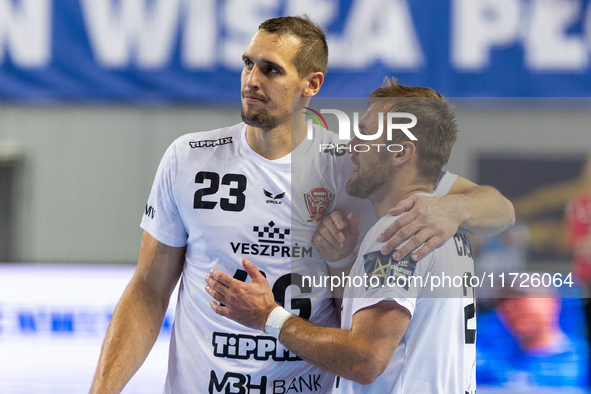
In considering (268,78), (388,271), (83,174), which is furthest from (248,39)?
(388,271)

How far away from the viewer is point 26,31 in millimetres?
5262

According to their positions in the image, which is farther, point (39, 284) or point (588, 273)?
point (39, 284)

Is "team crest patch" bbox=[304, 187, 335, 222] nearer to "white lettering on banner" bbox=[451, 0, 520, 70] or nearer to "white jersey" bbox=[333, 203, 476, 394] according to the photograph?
"white jersey" bbox=[333, 203, 476, 394]

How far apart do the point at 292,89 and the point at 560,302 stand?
199cm

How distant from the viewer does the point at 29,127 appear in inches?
231

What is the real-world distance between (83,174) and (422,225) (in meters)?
4.94

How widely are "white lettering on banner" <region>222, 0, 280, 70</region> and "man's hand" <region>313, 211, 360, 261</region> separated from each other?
138 inches

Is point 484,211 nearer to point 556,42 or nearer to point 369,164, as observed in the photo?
point 369,164

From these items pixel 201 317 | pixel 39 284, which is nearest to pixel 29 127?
pixel 39 284

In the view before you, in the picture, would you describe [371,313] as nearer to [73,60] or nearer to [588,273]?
[588,273]

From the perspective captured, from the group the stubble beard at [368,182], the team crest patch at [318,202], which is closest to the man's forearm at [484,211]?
the stubble beard at [368,182]

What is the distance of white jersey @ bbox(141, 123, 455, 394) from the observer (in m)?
2.12

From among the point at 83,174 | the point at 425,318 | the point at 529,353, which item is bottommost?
the point at 529,353

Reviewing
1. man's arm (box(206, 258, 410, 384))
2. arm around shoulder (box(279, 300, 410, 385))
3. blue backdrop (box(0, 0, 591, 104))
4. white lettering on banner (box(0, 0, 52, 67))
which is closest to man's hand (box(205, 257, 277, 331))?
man's arm (box(206, 258, 410, 384))
